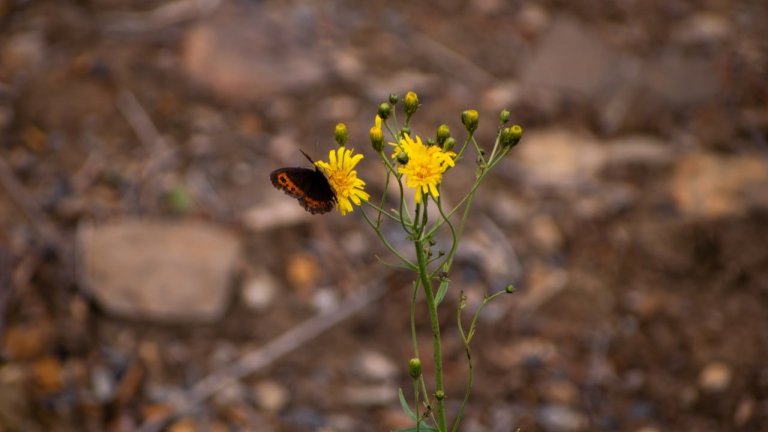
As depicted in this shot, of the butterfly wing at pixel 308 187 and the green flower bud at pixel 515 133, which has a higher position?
the green flower bud at pixel 515 133

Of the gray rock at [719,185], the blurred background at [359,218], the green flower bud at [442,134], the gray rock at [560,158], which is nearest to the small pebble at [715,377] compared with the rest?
the blurred background at [359,218]

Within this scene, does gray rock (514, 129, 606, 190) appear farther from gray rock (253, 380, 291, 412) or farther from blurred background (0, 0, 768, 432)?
gray rock (253, 380, 291, 412)

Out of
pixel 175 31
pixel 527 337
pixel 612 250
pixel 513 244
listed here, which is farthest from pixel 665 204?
pixel 175 31

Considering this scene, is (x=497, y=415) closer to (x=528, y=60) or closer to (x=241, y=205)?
(x=241, y=205)

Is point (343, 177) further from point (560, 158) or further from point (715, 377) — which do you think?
point (560, 158)

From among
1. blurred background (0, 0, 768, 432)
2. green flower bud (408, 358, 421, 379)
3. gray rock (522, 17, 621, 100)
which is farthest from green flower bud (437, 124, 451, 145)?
gray rock (522, 17, 621, 100)

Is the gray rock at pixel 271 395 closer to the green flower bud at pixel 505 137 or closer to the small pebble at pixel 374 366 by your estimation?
the small pebble at pixel 374 366

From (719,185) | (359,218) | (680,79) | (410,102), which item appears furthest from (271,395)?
(680,79)
